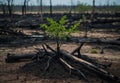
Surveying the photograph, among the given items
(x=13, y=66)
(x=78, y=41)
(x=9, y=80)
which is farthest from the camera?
(x=78, y=41)

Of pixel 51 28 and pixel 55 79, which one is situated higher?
pixel 51 28

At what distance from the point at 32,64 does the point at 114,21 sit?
84.9 ft

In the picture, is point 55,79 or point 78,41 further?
point 78,41

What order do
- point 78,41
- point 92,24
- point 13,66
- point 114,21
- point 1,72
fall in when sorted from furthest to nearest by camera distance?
point 114,21
point 92,24
point 78,41
point 13,66
point 1,72

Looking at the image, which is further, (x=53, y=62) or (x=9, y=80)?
(x=53, y=62)

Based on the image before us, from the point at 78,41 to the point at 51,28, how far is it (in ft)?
24.8

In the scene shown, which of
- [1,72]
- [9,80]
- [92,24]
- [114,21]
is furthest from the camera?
[114,21]

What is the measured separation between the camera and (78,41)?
58.2ft

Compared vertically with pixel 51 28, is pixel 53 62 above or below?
below

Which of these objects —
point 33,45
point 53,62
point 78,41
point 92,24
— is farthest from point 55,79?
point 92,24

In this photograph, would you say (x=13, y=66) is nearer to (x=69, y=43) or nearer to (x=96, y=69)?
(x=96, y=69)

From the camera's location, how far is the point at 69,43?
1747 centimetres

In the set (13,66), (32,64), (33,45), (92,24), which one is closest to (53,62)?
(32,64)

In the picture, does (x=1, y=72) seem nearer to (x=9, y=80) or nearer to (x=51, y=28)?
(x=9, y=80)
